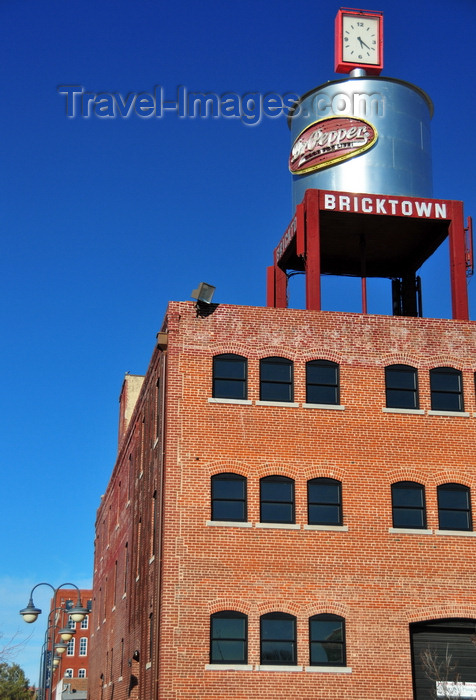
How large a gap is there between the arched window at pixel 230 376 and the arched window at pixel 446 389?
19.5ft

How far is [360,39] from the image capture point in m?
35.2

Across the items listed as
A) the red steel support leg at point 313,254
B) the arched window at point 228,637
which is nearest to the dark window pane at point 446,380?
the red steel support leg at point 313,254

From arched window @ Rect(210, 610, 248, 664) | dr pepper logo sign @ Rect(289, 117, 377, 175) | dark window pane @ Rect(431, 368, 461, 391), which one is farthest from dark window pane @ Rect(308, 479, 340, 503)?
dr pepper logo sign @ Rect(289, 117, 377, 175)

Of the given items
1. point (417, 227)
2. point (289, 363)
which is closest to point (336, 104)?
point (417, 227)

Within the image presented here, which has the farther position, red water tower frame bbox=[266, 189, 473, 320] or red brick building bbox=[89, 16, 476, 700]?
red water tower frame bbox=[266, 189, 473, 320]

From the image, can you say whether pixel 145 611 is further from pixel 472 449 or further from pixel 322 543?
pixel 472 449

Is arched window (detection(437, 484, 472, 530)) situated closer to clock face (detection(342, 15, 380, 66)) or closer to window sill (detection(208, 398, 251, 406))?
window sill (detection(208, 398, 251, 406))

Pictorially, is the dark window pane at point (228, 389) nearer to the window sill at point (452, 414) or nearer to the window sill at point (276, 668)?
the window sill at point (452, 414)

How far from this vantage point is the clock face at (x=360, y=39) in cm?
3494

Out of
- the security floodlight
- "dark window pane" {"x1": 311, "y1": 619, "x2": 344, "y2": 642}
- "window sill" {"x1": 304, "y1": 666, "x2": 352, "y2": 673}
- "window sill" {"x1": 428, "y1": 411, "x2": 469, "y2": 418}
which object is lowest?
"window sill" {"x1": 304, "y1": 666, "x2": 352, "y2": 673}

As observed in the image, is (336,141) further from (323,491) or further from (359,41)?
(323,491)

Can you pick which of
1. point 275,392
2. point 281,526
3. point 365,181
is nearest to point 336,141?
point 365,181

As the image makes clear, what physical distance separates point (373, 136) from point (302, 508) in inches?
542

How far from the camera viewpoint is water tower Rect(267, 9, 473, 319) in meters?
32.4
